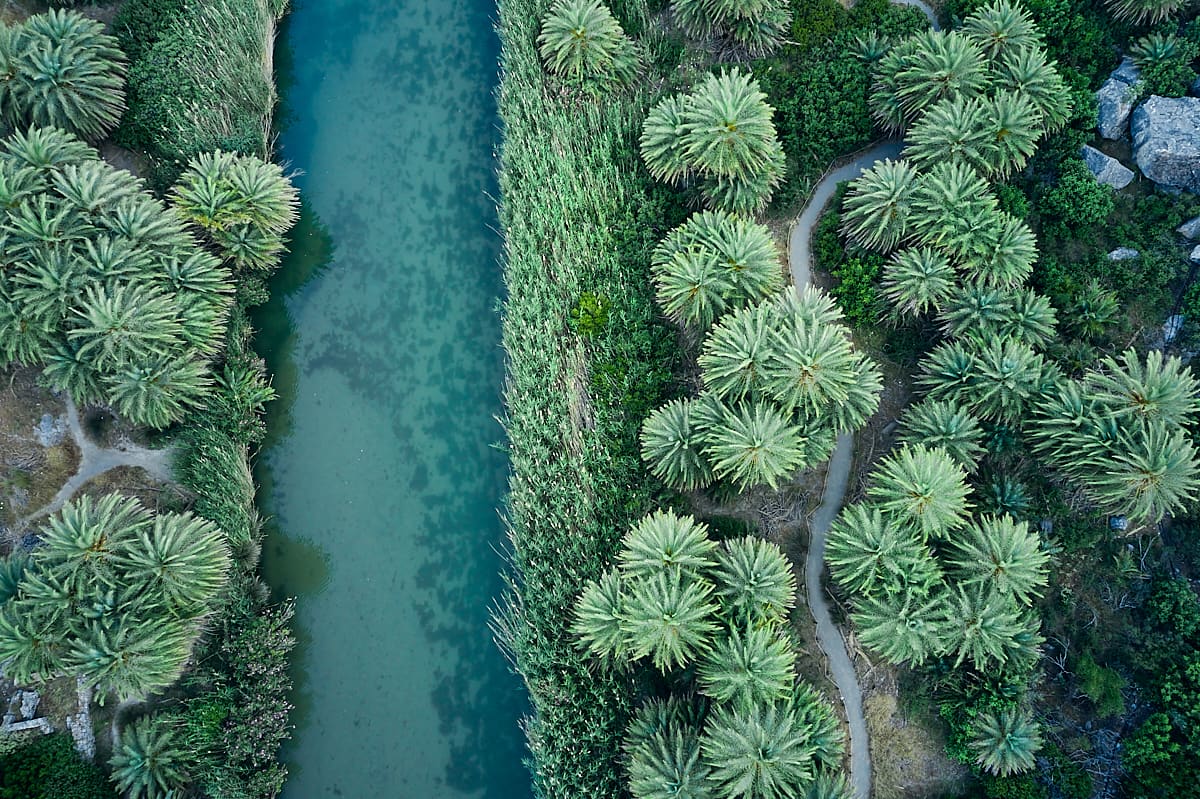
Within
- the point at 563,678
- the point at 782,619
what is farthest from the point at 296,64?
the point at 782,619

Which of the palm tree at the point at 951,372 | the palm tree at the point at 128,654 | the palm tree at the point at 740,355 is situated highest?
the palm tree at the point at 740,355

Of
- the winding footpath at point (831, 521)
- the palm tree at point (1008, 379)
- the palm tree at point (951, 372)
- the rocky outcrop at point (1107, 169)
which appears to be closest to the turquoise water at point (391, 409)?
the winding footpath at point (831, 521)

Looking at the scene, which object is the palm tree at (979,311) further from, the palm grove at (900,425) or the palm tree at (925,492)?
the palm tree at (925,492)

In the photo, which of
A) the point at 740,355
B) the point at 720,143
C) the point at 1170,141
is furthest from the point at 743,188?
the point at 1170,141

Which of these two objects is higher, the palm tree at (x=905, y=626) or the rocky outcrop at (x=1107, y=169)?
the rocky outcrop at (x=1107, y=169)

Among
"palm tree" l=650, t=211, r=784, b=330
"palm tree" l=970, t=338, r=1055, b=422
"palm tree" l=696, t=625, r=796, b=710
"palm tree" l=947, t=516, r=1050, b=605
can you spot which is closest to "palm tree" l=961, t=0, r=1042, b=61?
"palm tree" l=650, t=211, r=784, b=330

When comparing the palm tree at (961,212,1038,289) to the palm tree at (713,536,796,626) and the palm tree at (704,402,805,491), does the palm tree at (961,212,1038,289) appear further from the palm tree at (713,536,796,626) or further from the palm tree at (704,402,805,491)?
the palm tree at (713,536,796,626)
